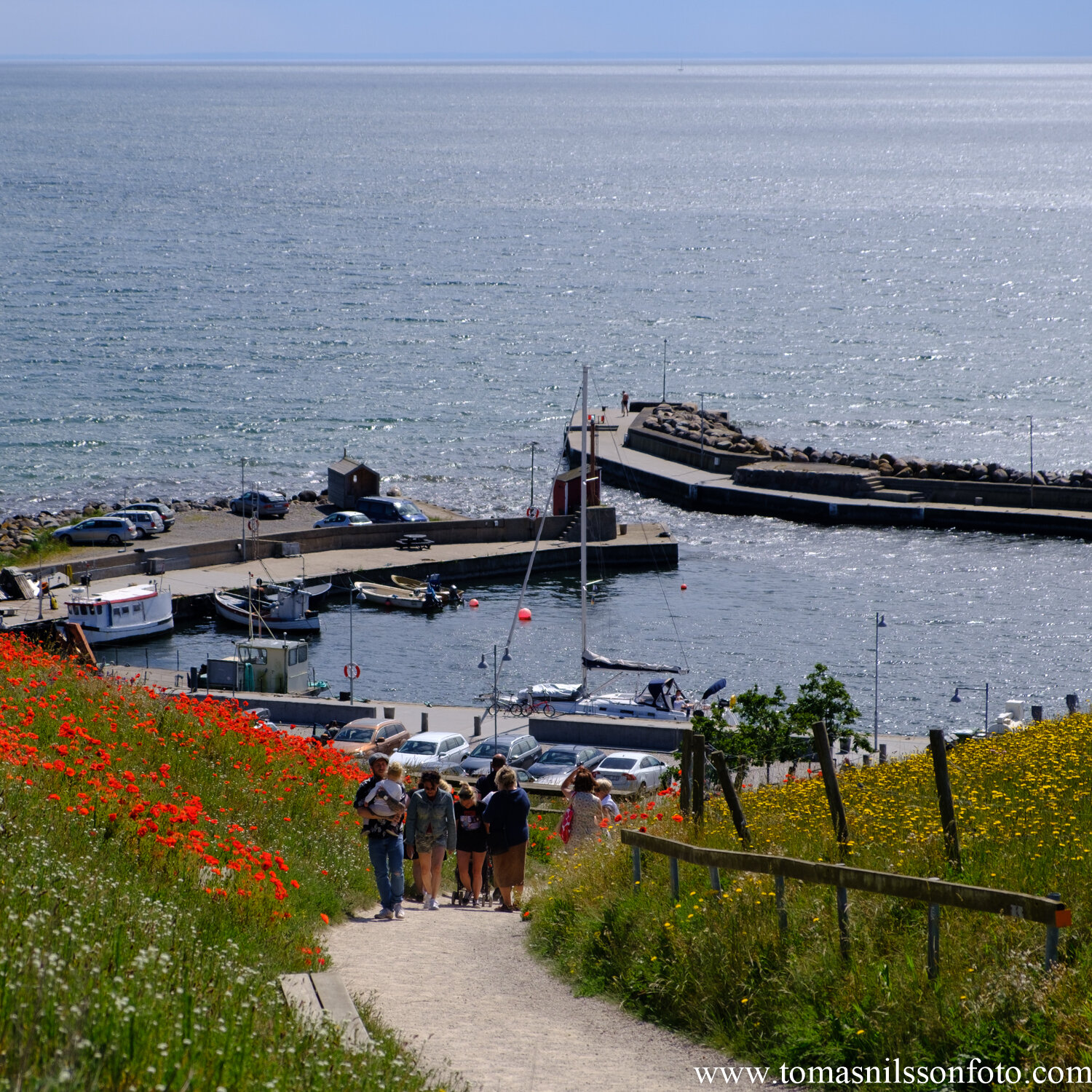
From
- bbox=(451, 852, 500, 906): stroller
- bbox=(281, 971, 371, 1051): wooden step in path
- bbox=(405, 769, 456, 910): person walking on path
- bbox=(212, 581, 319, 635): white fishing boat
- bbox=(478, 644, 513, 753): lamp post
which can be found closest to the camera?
bbox=(281, 971, 371, 1051): wooden step in path

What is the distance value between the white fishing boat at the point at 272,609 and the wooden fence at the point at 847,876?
3651cm

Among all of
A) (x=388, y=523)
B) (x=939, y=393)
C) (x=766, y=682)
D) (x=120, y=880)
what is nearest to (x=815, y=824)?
(x=120, y=880)

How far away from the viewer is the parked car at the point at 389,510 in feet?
192

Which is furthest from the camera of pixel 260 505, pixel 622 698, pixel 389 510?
pixel 260 505

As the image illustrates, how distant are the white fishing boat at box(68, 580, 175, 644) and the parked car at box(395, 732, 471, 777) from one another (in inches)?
745

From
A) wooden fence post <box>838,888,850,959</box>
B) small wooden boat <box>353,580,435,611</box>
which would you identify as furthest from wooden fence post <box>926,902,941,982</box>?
small wooden boat <box>353,580,435,611</box>

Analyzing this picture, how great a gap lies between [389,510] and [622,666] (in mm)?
19456

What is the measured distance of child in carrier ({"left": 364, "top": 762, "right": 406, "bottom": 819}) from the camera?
1223cm

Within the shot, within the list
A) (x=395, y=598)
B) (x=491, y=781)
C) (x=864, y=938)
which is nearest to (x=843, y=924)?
(x=864, y=938)

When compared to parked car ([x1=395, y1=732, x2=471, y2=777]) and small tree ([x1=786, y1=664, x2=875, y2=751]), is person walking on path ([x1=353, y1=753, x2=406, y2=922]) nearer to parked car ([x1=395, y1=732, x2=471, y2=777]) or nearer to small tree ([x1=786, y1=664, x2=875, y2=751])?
small tree ([x1=786, y1=664, x2=875, y2=751])

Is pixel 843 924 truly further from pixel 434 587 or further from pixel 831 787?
pixel 434 587

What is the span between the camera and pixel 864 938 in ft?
29.7

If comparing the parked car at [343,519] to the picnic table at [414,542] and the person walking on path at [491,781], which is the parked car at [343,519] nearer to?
the picnic table at [414,542]

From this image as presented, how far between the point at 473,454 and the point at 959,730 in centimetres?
4467
